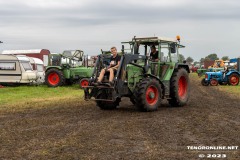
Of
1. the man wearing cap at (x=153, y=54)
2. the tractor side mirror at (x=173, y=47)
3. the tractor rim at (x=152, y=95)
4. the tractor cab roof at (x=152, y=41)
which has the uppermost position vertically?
the tractor cab roof at (x=152, y=41)

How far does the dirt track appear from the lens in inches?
243

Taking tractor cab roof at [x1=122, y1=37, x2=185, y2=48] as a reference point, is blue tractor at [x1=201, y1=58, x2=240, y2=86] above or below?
below

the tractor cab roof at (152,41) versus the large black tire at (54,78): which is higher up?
the tractor cab roof at (152,41)

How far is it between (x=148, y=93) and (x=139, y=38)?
2.16 m

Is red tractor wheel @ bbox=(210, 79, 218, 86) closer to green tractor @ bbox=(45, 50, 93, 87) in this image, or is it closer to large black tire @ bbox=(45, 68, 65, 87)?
green tractor @ bbox=(45, 50, 93, 87)

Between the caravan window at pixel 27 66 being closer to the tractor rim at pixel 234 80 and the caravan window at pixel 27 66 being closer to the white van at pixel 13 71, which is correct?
the white van at pixel 13 71

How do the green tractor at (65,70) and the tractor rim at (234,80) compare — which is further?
the tractor rim at (234,80)

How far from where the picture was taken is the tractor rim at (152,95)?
11.0 m

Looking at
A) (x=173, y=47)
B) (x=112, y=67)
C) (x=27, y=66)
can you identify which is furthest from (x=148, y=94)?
(x=27, y=66)

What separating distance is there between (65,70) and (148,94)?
12.8 meters

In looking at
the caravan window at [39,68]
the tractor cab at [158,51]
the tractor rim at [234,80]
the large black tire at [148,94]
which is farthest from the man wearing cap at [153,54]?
the caravan window at [39,68]

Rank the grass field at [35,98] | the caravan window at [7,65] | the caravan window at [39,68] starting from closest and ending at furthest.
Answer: the grass field at [35,98] → the caravan window at [7,65] → the caravan window at [39,68]

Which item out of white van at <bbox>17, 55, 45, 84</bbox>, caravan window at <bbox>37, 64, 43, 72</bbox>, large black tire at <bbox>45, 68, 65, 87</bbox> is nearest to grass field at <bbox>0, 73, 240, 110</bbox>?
large black tire at <bbox>45, 68, 65, 87</bbox>

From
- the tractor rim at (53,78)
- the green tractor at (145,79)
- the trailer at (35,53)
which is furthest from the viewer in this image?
the trailer at (35,53)
